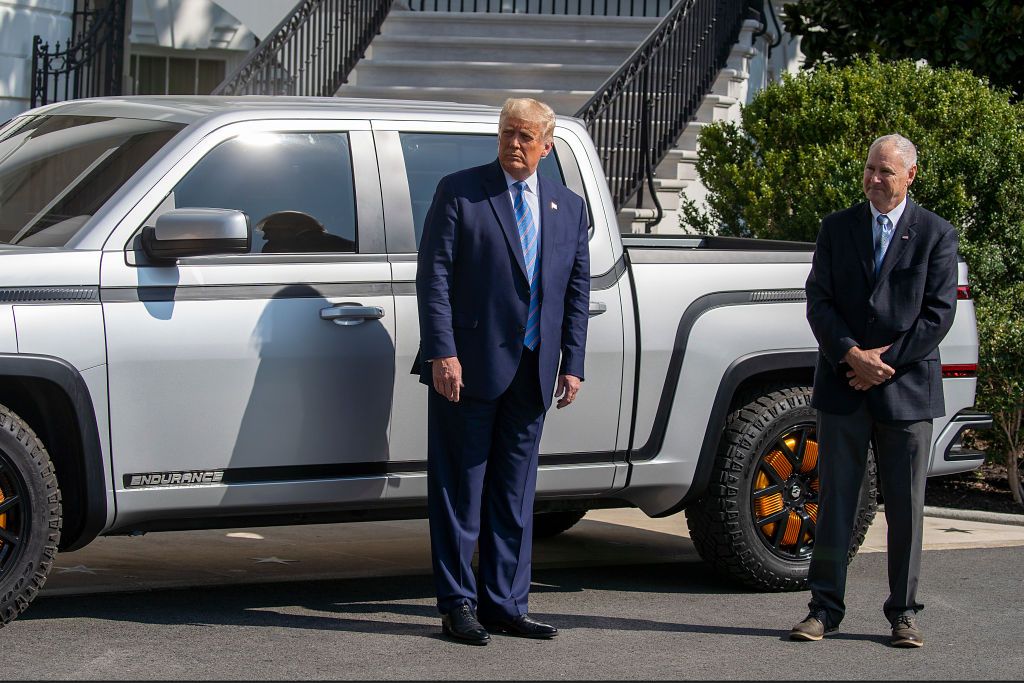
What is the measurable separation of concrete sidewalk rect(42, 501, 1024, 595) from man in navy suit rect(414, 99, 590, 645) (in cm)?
125

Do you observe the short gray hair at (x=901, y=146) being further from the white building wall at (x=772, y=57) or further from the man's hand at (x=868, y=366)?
the white building wall at (x=772, y=57)

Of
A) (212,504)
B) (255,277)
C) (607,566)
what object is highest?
(255,277)

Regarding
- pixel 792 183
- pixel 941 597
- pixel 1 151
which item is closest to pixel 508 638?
pixel 941 597

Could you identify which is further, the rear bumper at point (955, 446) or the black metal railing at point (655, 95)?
the black metal railing at point (655, 95)

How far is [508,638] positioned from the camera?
5.99m

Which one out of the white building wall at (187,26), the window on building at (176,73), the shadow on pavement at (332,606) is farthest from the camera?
the window on building at (176,73)

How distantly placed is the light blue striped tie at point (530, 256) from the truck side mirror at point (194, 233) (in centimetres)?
96

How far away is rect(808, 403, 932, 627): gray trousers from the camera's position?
6043mm

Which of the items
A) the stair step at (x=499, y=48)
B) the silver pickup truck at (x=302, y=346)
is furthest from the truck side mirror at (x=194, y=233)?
the stair step at (x=499, y=48)

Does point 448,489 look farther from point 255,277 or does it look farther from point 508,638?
point 255,277

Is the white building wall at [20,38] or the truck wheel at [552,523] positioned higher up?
the white building wall at [20,38]

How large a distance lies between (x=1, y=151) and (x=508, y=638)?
8.80 ft

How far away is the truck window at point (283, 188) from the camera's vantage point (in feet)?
19.4

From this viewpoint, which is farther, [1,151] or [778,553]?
[778,553]
